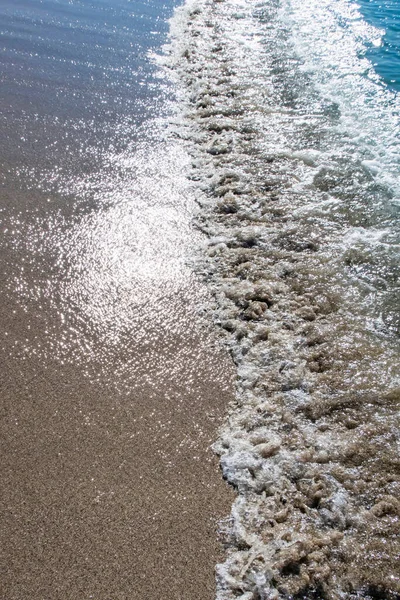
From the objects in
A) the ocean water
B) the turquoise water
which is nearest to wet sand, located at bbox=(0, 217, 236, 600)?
the ocean water

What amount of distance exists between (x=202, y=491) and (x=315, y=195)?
3837mm

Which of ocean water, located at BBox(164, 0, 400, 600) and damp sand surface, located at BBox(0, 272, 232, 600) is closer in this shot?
damp sand surface, located at BBox(0, 272, 232, 600)

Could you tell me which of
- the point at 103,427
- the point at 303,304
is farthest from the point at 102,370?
the point at 303,304

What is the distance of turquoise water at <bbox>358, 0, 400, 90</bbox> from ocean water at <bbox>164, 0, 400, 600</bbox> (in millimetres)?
86

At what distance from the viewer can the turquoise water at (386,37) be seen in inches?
355

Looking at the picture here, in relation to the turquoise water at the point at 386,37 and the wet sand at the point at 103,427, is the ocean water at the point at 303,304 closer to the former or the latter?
the turquoise water at the point at 386,37

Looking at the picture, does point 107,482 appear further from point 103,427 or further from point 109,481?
point 103,427

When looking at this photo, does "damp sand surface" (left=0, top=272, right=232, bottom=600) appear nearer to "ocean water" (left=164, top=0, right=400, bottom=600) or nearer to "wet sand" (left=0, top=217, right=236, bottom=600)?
"wet sand" (left=0, top=217, right=236, bottom=600)

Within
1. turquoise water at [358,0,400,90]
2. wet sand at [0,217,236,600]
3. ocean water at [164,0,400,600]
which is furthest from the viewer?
turquoise water at [358,0,400,90]

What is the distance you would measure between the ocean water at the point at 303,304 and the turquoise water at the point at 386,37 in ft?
0.28

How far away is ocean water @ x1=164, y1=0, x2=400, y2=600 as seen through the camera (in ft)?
9.09

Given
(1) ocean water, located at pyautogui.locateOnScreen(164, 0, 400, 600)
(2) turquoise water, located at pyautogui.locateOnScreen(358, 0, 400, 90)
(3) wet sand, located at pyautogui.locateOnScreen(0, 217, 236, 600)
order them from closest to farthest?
(3) wet sand, located at pyautogui.locateOnScreen(0, 217, 236, 600), (1) ocean water, located at pyautogui.locateOnScreen(164, 0, 400, 600), (2) turquoise water, located at pyautogui.locateOnScreen(358, 0, 400, 90)

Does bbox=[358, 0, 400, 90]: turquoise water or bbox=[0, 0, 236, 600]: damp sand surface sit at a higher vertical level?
bbox=[358, 0, 400, 90]: turquoise water

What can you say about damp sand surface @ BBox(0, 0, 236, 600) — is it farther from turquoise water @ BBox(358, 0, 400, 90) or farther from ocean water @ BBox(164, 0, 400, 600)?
turquoise water @ BBox(358, 0, 400, 90)
